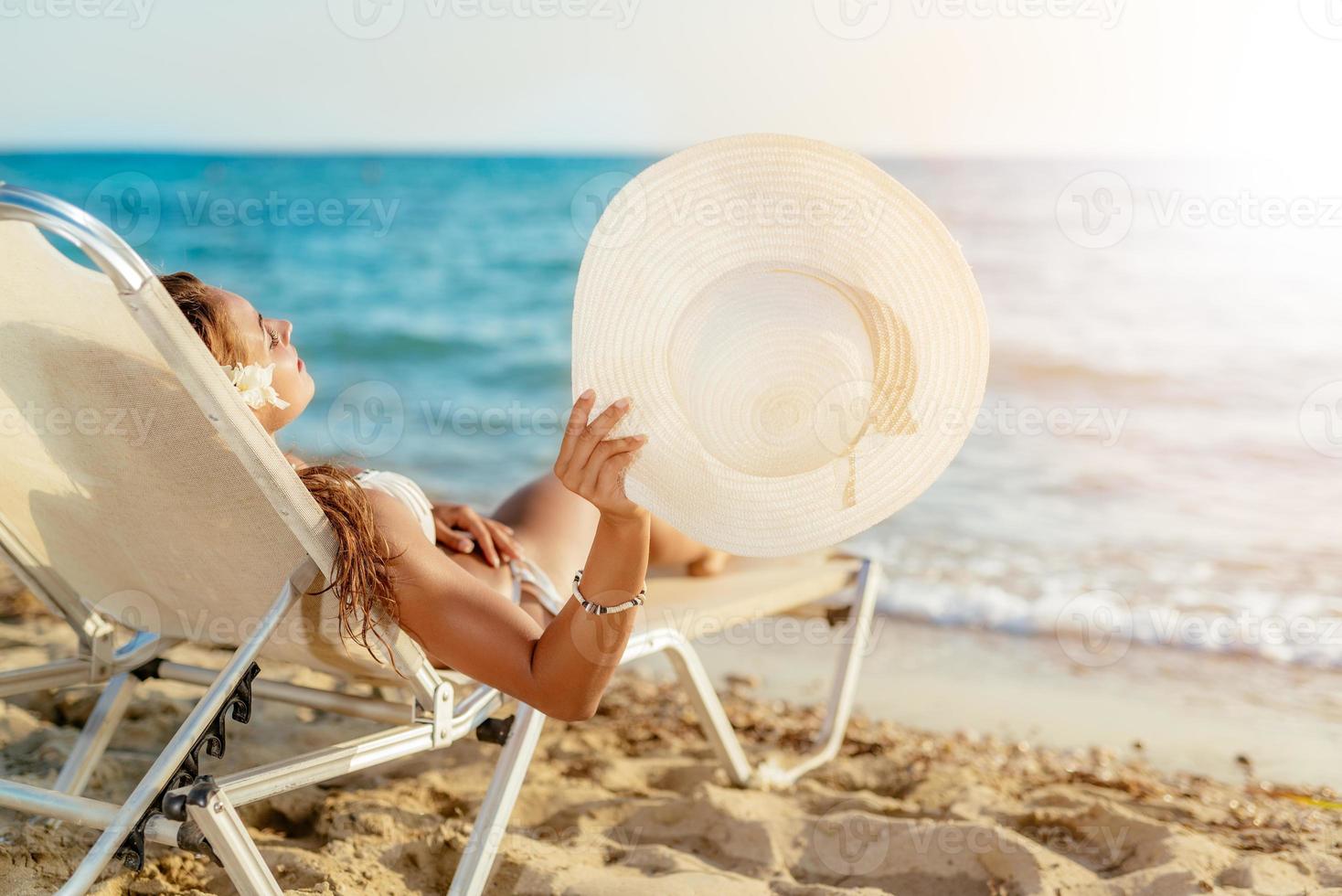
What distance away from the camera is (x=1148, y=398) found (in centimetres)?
929

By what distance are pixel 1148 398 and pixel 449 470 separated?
577 cm

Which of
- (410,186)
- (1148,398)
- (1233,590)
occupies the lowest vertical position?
(1233,590)

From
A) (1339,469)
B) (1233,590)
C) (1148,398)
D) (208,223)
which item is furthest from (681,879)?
(208,223)

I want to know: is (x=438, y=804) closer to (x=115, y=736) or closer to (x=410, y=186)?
(x=115, y=736)

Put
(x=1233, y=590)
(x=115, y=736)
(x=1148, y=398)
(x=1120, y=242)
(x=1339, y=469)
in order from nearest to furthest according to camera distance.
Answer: (x=115, y=736) < (x=1233, y=590) < (x=1339, y=469) < (x=1148, y=398) < (x=1120, y=242)

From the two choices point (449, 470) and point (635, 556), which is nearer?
point (635, 556)

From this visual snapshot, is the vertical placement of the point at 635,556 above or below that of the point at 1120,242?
below
